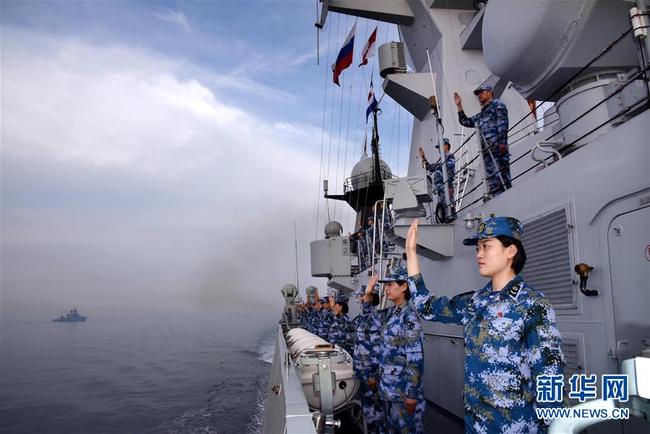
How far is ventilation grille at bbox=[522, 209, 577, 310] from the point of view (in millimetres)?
2986

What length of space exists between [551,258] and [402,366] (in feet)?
4.87

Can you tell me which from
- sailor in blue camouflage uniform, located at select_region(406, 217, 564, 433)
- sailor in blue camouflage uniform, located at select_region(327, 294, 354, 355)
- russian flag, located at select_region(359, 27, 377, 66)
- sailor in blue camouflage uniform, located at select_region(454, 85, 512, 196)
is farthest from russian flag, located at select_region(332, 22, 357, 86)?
sailor in blue camouflage uniform, located at select_region(406, 217, 564, 433)

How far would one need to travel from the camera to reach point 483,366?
1.93 m

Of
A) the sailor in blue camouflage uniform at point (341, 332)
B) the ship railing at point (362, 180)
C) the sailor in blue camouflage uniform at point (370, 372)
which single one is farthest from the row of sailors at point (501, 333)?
the ship railing at point (362, 180)

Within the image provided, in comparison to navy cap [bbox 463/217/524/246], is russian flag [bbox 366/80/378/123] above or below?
above

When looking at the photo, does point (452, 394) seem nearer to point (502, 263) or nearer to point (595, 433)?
point (595, 433)

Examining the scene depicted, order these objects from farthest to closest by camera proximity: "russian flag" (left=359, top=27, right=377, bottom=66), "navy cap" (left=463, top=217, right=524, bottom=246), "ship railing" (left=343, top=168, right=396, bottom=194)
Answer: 1. "ship railing" (left=343, top=168, right=396, bottom=194)
2. "russian flag" (left=359, top=27, right=377, bottom=66)
3. "navy cap" (left=463, top=217, right=524, bottom=246)

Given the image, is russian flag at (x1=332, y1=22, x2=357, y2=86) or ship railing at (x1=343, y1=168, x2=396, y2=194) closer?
russian flag at (x1=332, y1=22, x2=357, y2=86)

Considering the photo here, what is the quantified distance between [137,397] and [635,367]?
52.0ft

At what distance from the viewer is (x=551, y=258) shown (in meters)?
3.18

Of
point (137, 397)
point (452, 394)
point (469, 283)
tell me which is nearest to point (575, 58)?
point (469, 283)

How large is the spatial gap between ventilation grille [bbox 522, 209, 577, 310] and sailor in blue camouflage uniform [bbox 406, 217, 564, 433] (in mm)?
1252

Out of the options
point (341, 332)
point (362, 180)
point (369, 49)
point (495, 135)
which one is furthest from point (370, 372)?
point (362, 180)

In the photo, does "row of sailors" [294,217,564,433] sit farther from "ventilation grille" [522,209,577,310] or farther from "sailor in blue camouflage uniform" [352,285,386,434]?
"sailor in blue camouflage uniform" [352,285,386,434]
